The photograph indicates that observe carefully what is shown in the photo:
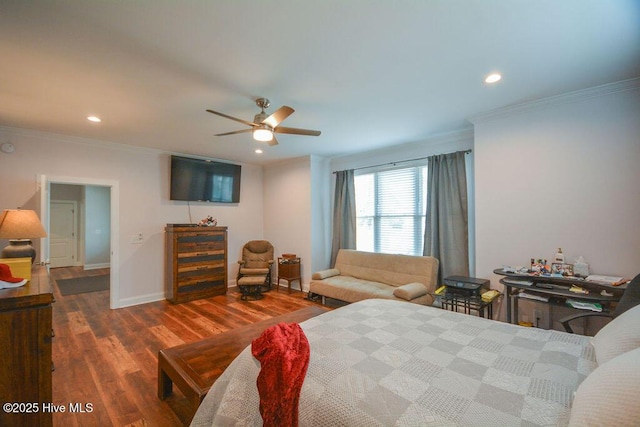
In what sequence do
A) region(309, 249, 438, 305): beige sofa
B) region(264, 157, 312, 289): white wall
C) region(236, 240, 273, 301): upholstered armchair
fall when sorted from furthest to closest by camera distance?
1. region(264, 157, 312, 289): white wall
2. region(236, 240, 273, 301): upholstered armchair
3. region(309, 249, 438, 305): beige sofa

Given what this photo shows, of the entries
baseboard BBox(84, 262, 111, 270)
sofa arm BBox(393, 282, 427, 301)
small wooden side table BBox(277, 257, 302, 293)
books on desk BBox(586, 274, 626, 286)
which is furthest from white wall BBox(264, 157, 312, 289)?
baseboard BBox(84, 262, 111, 270)

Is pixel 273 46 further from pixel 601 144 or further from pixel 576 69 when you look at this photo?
pixel 601 144

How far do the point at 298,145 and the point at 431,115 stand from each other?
2.09 meters

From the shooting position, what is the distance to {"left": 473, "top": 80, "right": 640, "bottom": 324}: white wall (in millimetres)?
2416

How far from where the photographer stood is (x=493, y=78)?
7.64ft

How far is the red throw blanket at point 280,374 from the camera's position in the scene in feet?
3.78

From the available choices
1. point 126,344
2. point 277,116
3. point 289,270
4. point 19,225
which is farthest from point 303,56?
point 289,270

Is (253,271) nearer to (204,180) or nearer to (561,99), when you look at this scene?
(204,180)

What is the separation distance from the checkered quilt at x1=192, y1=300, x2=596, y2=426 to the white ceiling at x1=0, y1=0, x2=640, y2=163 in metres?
A: 1.96

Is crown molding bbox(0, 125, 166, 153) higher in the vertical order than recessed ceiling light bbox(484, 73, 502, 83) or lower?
lower

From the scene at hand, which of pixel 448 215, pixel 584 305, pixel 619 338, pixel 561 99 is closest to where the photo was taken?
pixel 619 338

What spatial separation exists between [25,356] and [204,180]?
3972 mm

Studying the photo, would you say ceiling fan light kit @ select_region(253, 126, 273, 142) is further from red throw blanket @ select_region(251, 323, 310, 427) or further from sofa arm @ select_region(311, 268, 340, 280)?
A: sofa arm @ select_region(311, 268, 340, 280)

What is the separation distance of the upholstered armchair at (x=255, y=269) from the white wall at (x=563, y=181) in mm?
3462
